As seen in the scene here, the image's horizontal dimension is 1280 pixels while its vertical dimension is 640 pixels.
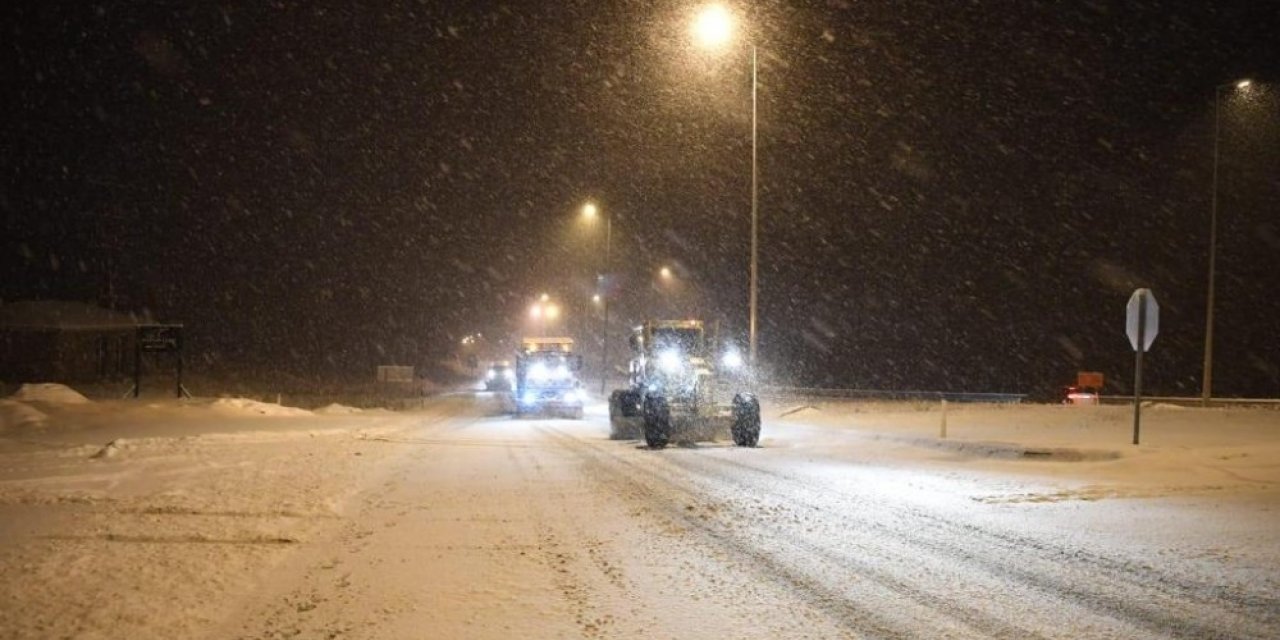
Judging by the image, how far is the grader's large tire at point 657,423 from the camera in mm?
22391

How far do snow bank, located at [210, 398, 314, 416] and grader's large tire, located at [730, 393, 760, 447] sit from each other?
16670 mm

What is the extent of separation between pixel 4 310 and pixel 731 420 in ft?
173

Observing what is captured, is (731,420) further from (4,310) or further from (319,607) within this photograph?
(4,310)

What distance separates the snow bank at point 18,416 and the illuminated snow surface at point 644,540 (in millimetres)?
5753

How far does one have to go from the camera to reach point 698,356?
24.7 m

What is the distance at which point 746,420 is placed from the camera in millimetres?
22375

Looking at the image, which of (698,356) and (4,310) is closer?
(698,356)

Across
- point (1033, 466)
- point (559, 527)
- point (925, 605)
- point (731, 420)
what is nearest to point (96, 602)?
point (559, 527)

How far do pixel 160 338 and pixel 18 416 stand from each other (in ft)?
38.1

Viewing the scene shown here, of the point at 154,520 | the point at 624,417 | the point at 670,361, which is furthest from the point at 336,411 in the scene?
the point at 154,520

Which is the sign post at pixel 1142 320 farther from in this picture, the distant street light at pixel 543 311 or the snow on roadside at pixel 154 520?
the distant street light at pixel 543 311

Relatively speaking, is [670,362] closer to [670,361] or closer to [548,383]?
[670,361]

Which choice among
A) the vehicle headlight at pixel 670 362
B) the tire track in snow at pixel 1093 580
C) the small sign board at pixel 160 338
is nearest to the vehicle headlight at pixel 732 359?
the vehicle headlight at pixel 670 362

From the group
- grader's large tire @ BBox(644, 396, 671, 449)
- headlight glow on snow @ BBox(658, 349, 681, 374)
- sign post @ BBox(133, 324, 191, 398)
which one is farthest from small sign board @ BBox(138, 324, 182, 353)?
grader's large tire @ BBox(644, 396, 671, 449)
